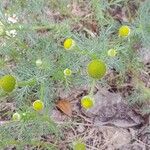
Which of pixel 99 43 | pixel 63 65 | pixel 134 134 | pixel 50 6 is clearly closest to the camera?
pixel 99 43

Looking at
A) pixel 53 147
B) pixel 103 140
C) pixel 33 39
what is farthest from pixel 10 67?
pixel 103 140

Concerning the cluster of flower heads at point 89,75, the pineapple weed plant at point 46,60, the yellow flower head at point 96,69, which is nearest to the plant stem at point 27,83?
the pineapple weed plant at point 46,60

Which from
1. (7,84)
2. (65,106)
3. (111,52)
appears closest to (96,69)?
(111,52)

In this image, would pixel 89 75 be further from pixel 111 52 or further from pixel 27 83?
pixel 27 83

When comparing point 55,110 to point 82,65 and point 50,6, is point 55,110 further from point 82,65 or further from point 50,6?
point 50,6

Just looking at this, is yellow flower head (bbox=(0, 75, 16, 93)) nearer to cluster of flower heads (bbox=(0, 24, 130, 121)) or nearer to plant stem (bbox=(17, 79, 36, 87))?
cluster of flower heads (bbox=(0, 24, 130, 121))

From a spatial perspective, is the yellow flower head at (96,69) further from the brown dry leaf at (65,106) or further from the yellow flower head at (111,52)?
the brown dry leaf at (65,106)
